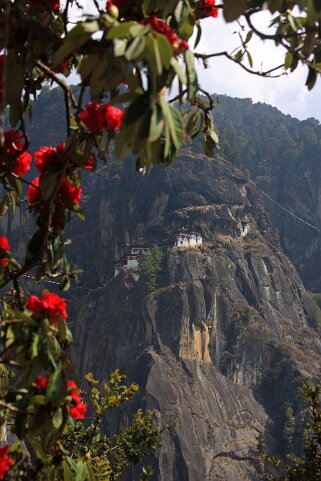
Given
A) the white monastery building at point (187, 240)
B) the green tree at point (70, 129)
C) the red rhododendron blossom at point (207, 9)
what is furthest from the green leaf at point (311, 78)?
the white monastery building at point (187, 240)

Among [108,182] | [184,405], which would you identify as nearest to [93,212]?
[108,182]

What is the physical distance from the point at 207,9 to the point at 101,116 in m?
0.88

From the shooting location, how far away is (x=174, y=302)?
45.4 m

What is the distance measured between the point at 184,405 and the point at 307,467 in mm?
34637

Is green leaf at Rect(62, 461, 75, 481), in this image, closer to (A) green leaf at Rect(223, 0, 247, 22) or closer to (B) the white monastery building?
(A) green leaf at Rect(223, 0, 247, 22)

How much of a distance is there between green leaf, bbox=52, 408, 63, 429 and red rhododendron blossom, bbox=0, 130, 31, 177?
1.13 m

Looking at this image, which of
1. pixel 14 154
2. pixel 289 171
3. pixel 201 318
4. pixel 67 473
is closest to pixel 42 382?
pixel 67 473

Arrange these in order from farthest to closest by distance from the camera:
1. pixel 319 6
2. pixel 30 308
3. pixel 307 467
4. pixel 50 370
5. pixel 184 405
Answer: pixel 184 405 → pixel 307 467 → pixel 319 6 → pixel 30 308 → pixel 50 370

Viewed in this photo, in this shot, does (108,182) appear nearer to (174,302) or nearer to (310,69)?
(174,302)

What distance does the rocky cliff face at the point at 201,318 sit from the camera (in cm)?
3862

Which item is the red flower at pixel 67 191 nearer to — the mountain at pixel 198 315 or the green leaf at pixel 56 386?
the green leaf at pixel 56 386

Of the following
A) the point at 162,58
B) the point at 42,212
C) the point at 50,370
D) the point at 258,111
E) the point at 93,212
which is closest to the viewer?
the point at 162,58

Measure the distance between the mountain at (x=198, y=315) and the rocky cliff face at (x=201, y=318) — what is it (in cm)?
10

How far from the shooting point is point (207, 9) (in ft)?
8.03
